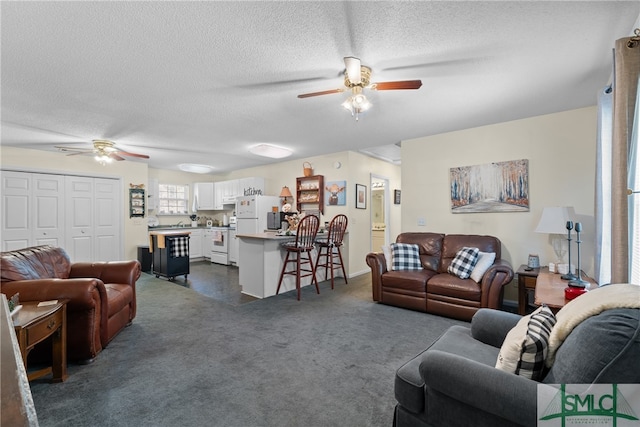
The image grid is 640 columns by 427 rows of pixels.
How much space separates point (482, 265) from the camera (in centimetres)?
325

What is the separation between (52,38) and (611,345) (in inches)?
131

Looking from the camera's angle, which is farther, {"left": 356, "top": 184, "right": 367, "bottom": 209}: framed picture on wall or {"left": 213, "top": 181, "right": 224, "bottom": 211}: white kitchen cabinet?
{"left": 213, "top": 181, "right": 224, "bottom": 211}: white kitchen cabinet

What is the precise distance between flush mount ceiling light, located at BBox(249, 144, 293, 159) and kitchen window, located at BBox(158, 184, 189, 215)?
3.49 m

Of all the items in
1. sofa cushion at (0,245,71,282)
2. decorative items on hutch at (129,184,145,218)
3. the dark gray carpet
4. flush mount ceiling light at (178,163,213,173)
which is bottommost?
the dark gray carpet

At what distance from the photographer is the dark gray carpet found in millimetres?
1693

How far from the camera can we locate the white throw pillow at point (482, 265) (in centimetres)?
320

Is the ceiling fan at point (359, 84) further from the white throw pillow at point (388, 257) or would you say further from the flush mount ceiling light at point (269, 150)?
the flush mount ceiling light at point (269, 150)

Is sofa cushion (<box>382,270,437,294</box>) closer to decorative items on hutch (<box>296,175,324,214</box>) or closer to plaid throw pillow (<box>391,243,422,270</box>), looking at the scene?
plaid throw pillow (<box>391,243,422,270</box>)

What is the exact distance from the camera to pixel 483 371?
1137 millimetres

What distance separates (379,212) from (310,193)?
2377mm

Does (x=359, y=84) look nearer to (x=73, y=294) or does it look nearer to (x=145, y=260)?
(x=73, y=294)

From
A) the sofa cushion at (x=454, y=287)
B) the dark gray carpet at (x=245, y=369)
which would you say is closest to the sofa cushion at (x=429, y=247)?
the sofa cushion at (x=454, y=287)

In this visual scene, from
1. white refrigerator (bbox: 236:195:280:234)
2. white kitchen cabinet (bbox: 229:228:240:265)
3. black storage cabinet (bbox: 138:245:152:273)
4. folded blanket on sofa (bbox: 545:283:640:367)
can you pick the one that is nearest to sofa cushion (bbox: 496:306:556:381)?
folded blanket on sofa (bbox: 545:283:640:367)
